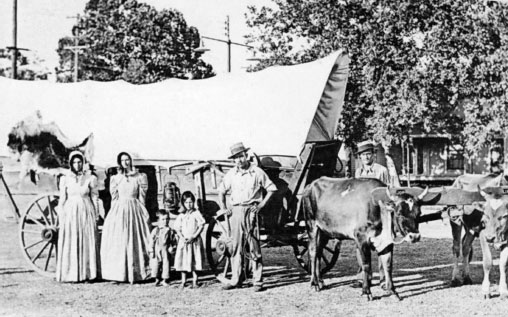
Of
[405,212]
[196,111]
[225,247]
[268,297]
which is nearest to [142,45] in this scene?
[196,111]

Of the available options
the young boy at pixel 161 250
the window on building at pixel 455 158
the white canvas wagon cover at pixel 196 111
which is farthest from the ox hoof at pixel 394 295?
the window on building at pixel 455 158

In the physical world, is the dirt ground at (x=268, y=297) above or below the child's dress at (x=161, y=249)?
below

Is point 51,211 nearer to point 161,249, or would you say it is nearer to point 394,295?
point 161,249

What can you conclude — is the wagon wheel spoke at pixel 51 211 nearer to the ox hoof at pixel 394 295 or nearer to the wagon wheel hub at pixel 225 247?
the wagon wheel hub at pixel 225 247

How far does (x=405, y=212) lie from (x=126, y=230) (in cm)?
403

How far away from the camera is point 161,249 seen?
32.5 feet

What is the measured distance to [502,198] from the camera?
8.12 meters

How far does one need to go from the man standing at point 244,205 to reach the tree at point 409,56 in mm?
17798

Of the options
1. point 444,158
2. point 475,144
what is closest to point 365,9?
point 475,144

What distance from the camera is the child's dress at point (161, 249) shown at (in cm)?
989

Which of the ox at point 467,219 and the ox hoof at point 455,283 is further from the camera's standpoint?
the ox hoof at point 455,283

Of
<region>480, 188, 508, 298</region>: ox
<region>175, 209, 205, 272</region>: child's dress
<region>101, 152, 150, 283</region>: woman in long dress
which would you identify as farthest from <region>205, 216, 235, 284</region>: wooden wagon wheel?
<region>480, 188, 508, 298</region>: ox

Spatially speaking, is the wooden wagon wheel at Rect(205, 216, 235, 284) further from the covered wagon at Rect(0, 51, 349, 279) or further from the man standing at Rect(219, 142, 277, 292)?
the man standing at Rect(219, 142, 277, 292)

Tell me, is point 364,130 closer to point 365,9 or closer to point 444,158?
point 365,9
